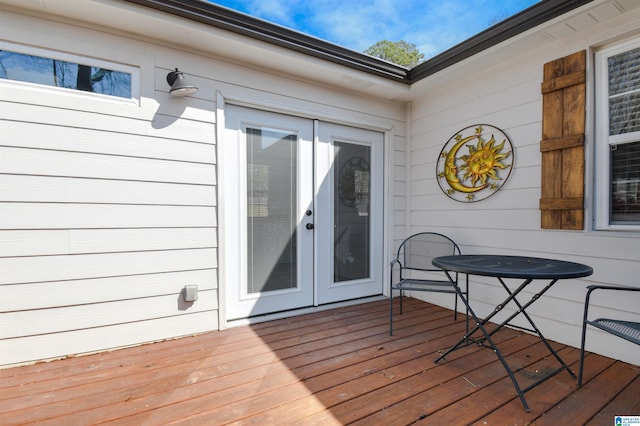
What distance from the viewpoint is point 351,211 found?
11.4 feet

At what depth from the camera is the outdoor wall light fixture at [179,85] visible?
2355 mm

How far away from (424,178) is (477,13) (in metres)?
2.49

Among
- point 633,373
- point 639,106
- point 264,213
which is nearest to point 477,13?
point 639,106

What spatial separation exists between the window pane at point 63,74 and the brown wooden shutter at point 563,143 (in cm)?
339

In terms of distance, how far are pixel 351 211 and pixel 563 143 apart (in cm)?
Answer: 198

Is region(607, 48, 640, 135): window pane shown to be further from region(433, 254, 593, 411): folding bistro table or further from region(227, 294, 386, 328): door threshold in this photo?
region(227, 294, 386, 328): door threshold

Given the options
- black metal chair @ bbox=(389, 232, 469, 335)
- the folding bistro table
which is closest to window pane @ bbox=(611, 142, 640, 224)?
the folding bistro table

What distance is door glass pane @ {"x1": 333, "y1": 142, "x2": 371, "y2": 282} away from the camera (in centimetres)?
337

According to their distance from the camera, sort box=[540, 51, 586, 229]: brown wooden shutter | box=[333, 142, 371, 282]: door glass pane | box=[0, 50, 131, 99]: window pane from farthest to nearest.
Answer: box=[333, 142, 371, 282]: door glass pane → box=[540, 51, 586, 229]: brown wooden shutter → box=[0, 50, 131, 99]: window pane

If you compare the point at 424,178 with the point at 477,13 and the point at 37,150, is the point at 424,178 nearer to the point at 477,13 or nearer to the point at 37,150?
the point at 477,13

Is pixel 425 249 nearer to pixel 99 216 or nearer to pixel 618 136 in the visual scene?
pixel 618 136

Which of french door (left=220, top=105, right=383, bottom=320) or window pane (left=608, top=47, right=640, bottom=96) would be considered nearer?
window pane (left=608, top=47, right=640, bottom=96)

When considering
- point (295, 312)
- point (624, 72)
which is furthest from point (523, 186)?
point (295, 312)

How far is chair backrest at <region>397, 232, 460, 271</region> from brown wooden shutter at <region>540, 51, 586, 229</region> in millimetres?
908
